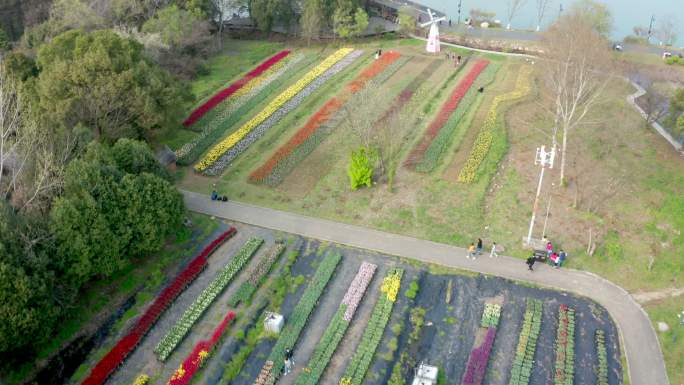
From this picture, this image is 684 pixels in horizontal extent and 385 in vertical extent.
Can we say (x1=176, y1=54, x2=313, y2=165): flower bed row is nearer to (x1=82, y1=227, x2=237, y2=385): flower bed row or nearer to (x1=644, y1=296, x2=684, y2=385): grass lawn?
(x1=82, y1=227, x2=237, y2=385): flower bed row

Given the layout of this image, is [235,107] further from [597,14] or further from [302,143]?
[597,14]

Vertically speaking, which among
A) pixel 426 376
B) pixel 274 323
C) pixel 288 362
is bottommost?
pixel 288 362

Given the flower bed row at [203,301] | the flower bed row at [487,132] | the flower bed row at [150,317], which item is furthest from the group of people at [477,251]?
the flower bed row at [150,317]

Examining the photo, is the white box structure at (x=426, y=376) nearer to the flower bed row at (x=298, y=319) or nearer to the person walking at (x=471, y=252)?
the flower bed row at (x=298, y=319)

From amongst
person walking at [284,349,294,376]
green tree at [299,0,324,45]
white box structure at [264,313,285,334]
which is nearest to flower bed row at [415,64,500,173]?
white box structure at [264,313,285,334]

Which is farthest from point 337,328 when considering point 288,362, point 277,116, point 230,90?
point 230,90
